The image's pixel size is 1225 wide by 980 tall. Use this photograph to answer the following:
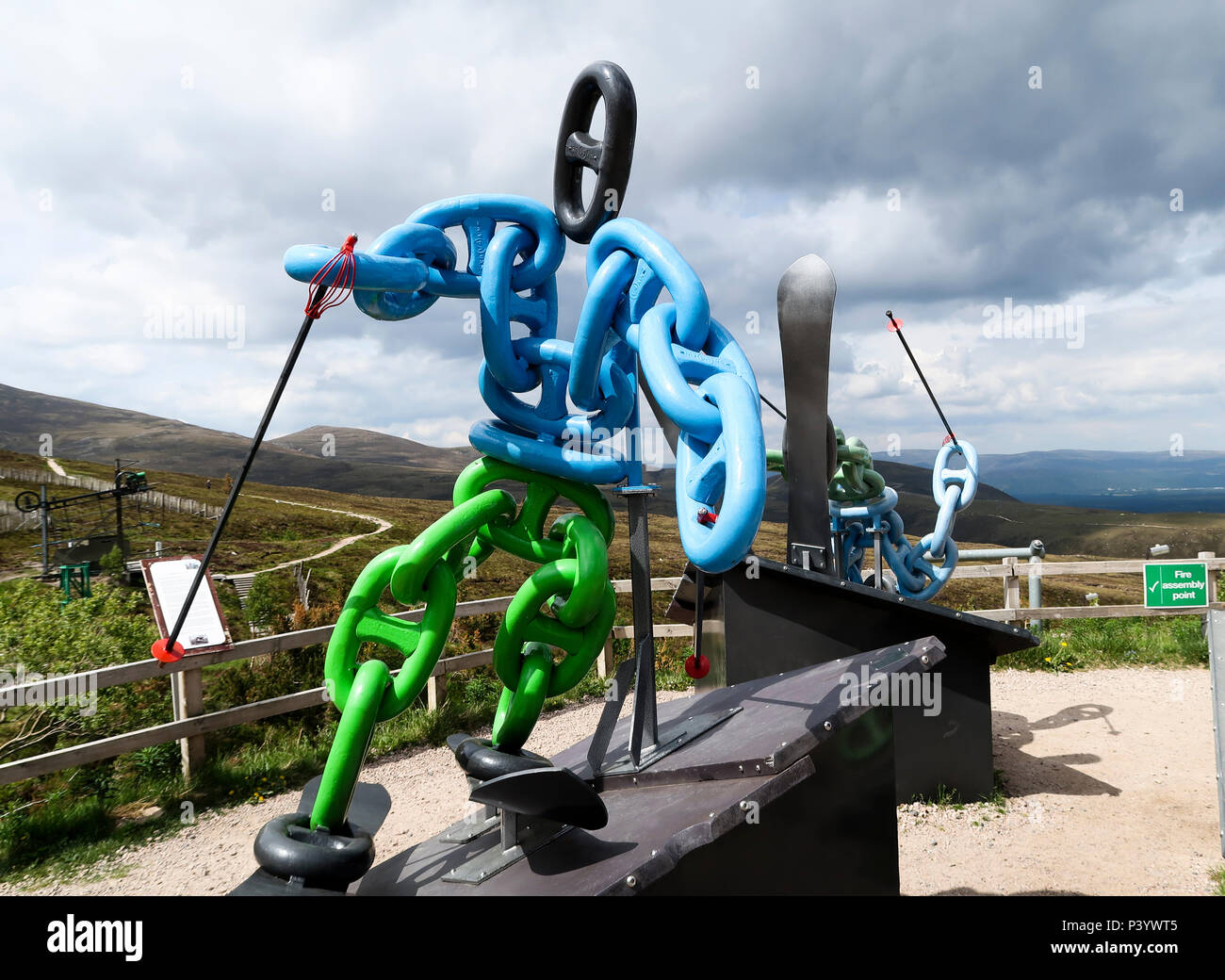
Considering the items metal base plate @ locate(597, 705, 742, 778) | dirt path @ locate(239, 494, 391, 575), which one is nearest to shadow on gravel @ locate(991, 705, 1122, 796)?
metal base plate @ locate(597, 705, 742, 778)

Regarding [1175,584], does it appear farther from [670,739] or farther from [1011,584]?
[670,739]

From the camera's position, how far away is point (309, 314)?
8.74 ft

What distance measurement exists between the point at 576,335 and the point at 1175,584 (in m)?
8.61

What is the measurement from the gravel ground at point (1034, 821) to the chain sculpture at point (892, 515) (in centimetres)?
152

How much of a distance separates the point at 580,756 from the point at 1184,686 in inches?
285

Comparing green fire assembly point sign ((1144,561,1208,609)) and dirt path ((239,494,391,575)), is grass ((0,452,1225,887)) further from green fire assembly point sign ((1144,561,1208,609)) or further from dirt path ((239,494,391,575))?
green fire assembly point sign ((1144,561,1208,609))

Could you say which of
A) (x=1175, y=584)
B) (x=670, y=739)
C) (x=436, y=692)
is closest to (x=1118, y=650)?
(x=1175, y=584)

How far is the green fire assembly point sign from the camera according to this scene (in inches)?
327

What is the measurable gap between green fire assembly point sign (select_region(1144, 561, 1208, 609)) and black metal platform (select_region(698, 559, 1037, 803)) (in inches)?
193

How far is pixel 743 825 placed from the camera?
2.22 m

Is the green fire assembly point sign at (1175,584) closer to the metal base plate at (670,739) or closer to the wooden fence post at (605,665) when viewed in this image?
the wooden fence post at (605,665)

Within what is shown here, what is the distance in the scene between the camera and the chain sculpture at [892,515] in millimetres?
7027
